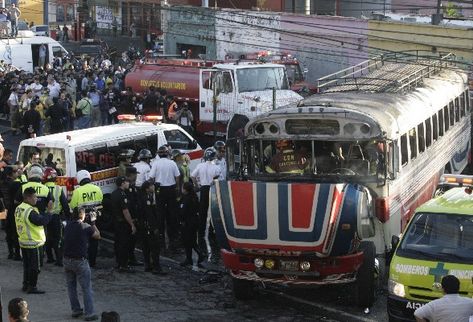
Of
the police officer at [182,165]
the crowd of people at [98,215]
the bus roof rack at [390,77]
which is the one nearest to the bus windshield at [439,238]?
the crowd of people at [98,215]

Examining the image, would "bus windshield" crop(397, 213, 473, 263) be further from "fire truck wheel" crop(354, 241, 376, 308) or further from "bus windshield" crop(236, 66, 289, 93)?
"bus windshield" crop(236, 66, 289, 93)

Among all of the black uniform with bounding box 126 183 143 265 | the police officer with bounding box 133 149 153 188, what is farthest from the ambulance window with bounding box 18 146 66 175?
the black uniform with bounding box 126 183 143 265

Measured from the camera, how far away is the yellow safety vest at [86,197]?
16875mm

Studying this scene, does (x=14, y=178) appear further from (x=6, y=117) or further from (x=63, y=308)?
(x=6, y=117)

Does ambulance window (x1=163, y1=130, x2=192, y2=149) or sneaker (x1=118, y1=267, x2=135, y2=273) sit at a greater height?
ambulance window (x1=163, y1=130, x2=192, y2=149)

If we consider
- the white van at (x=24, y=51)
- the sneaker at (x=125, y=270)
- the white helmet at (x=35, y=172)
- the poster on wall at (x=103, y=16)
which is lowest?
the sneaker at (x=125, y=270)

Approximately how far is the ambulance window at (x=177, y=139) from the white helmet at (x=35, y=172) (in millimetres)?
4065

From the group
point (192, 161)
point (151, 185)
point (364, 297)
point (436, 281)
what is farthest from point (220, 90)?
point (436, 281)

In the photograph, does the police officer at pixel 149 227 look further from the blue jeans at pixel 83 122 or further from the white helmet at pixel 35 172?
the blue jeans at pixel 83 122

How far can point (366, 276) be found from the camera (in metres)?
14.3

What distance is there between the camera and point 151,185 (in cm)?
1664

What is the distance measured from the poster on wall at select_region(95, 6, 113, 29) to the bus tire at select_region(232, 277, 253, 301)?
43582 millimetres

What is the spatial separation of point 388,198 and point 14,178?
6492 millimetres

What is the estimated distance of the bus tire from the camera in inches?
592
